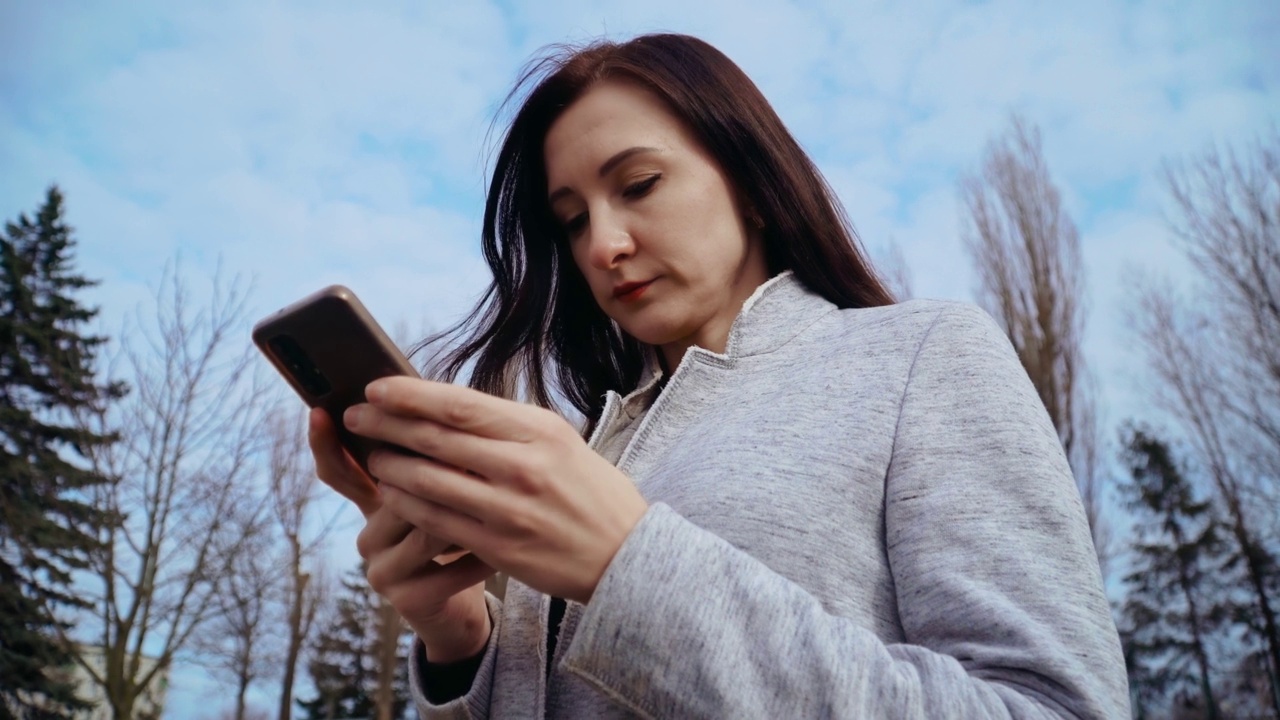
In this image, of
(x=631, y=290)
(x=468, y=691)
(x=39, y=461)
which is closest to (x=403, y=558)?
(x=468, y=691)

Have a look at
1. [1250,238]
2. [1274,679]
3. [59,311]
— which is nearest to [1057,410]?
[1250,238]

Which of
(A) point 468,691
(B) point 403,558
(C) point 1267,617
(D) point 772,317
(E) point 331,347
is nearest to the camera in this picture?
(E) point 331,347

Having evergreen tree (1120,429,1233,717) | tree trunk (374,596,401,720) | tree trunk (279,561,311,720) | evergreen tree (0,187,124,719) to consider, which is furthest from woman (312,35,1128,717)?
evergreen tree (1120,429,1233,717)

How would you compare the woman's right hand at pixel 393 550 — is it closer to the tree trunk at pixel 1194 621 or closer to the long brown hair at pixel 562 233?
the long brown hair at pixel 562 233

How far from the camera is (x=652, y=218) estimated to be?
4.88ft

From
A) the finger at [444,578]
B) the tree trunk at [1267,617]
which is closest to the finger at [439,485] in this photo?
the finger at [444,578]

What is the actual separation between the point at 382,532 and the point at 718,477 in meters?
0.44

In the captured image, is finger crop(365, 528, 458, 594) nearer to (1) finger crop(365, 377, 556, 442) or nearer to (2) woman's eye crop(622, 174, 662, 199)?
(1) finger crop(365, 377, 556, 442)

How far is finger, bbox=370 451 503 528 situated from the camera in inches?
28.7

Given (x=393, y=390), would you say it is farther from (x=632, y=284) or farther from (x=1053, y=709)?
(x=632, y=284)

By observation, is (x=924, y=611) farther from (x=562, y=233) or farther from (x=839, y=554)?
(x=562, y=233)

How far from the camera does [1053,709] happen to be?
2.60 feet

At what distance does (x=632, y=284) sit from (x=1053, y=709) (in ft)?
3.13

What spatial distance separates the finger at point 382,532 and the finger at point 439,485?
203mm
